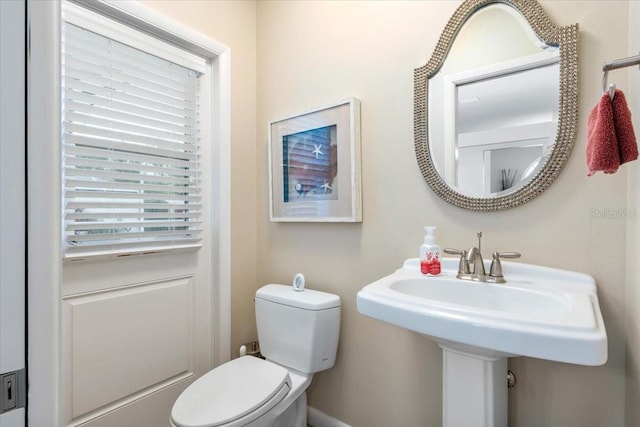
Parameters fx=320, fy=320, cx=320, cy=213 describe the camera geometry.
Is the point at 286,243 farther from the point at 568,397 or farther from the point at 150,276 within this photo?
the point at 568,397

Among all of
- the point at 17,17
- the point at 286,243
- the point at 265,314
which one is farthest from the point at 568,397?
the point at 17,17

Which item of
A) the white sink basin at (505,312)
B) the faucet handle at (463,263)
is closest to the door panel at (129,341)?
the white sink basin at (505,312)

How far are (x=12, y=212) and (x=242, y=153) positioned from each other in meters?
1.39

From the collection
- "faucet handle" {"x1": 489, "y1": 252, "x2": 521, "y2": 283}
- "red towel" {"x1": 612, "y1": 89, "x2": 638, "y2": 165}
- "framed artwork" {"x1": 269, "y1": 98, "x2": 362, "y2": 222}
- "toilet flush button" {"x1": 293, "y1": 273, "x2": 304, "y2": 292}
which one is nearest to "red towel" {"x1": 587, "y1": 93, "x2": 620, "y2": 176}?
"red towel" {"x1": 612, "y1": 89, "x2": 638, "y2": 165}

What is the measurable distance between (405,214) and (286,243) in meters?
0.70

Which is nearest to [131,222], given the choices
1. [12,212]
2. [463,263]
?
[12,212]

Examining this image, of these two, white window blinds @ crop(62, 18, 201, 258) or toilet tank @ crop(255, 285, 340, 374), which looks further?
toilet tank @ crop(255, 285, 340, 374)

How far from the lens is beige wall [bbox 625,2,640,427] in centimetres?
82

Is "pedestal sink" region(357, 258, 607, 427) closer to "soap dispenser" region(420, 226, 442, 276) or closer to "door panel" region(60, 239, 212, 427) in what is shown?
"soap dispenser" region(420, 226, 442, 276)

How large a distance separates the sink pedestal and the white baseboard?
721 millimetres

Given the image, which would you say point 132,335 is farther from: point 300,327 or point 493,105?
point 493,105

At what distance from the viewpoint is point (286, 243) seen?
5.74ft

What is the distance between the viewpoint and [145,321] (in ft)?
4.83

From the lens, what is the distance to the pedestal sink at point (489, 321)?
26.2 inches
